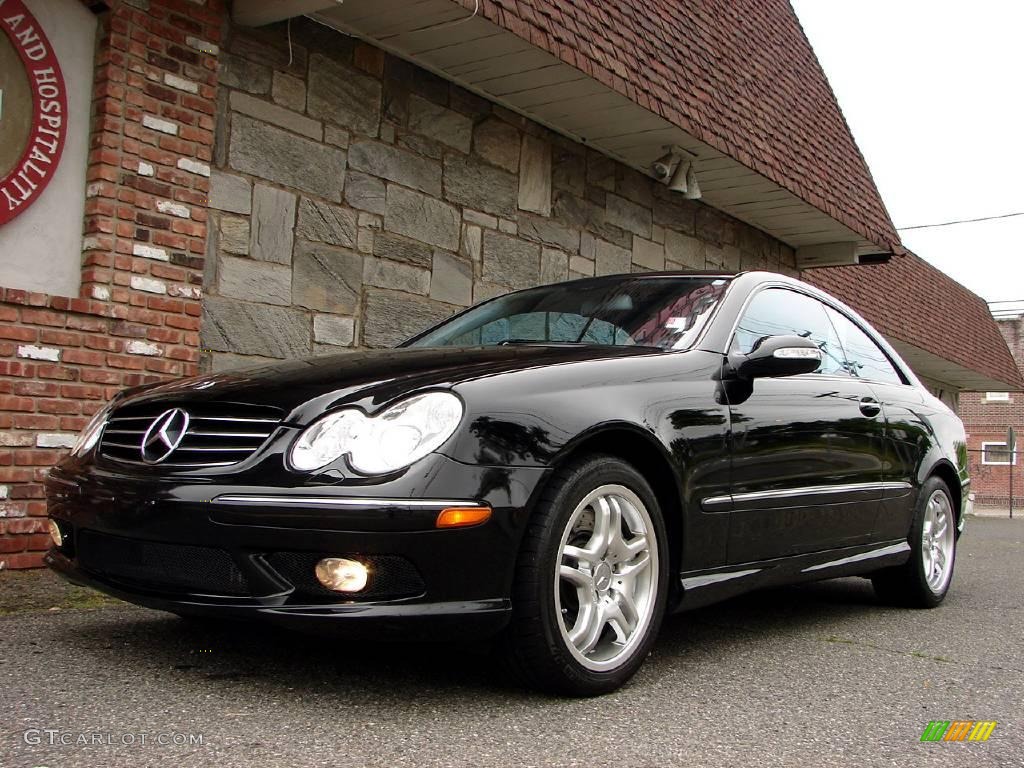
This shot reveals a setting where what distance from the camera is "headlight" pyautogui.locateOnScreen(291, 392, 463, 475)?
271 centimetres

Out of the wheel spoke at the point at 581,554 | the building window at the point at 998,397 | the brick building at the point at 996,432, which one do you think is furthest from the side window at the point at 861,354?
the building window at the point at 998,397

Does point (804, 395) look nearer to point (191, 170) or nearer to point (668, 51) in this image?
point (191, 170)

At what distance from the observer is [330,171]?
6562 mm

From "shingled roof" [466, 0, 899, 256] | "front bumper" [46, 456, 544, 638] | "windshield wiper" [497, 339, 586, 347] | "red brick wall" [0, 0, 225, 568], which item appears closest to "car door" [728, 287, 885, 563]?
"windshield wiper" [497, 339, 586, 347]

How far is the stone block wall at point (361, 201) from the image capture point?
19.7 ft

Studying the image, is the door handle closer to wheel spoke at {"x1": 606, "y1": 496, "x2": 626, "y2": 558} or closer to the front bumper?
wheel spoke at {"x1": 606, "y1": 496, "x2": 626, "y2": 558}

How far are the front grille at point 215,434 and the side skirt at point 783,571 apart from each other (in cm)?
144

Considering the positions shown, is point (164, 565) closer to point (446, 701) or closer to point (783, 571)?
point (446, 701)

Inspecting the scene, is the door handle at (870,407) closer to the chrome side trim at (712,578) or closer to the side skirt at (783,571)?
the side skirt at (783,571)

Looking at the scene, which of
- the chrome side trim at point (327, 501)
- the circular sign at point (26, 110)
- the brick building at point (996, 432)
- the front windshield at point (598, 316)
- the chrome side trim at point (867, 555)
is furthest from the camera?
the brick building at point (996, 432)

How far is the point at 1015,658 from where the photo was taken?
13.4 feet

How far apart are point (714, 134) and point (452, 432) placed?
21.1 feet

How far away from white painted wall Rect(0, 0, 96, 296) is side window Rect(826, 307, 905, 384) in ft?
12.2

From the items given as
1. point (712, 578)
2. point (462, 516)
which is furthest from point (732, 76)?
point (462, 516)
